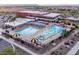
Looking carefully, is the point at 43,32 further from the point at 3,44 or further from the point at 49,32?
the point at 3,44

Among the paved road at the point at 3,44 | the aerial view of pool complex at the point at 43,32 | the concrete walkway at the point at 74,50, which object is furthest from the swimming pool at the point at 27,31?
the concrete walkway at the point at 74,50

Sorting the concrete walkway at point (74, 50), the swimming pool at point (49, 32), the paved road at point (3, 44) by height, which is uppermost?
the swimming pool at point (49, 32)

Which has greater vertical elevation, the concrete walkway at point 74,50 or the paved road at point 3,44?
the paved road at point 3,44

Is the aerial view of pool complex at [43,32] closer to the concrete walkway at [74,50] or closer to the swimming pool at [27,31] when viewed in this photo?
the swimming pool at [27,31]

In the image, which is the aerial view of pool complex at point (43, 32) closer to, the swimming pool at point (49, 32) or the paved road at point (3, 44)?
the swimming pool at point (49, 32)

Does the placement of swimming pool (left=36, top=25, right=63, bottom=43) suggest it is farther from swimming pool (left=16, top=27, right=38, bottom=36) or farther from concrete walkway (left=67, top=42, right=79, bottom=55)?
concrete walkway (left=67, top=42, right=79, bottom=55)
